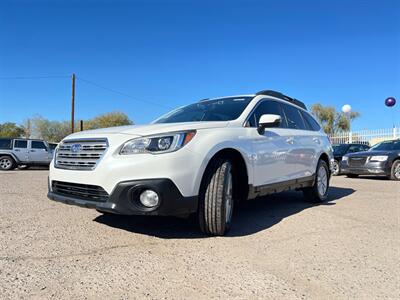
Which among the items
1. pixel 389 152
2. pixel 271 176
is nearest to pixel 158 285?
pixel 271 176

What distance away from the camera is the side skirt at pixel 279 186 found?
4.06m

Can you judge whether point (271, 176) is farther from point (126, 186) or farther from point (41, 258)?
point (41, 258)

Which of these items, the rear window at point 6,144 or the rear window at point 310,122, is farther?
the rear window at point 6,144

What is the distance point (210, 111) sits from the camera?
4453mm

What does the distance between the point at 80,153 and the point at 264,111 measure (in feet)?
8.12

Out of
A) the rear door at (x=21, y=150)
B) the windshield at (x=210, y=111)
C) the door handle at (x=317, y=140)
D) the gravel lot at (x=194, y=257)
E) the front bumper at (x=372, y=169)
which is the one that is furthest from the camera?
the rear door at (x=21, y=150)

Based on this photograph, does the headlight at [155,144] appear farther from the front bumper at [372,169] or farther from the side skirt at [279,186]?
the front bumper at [372,169]

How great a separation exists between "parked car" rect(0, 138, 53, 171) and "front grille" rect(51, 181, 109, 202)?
46.0 feet

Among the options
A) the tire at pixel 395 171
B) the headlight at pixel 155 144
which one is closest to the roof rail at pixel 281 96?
the headlight at pixel 155 144

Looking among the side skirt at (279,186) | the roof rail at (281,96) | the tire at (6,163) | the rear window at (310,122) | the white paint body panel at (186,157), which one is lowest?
the tire at (6,163)

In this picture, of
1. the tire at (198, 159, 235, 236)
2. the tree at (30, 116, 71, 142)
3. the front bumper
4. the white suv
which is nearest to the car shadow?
the tire at (198, 159, 235, 236)

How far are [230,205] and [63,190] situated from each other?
5.93 feet

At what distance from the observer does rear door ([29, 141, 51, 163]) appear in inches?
639

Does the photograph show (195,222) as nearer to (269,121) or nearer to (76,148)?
(269,121)
